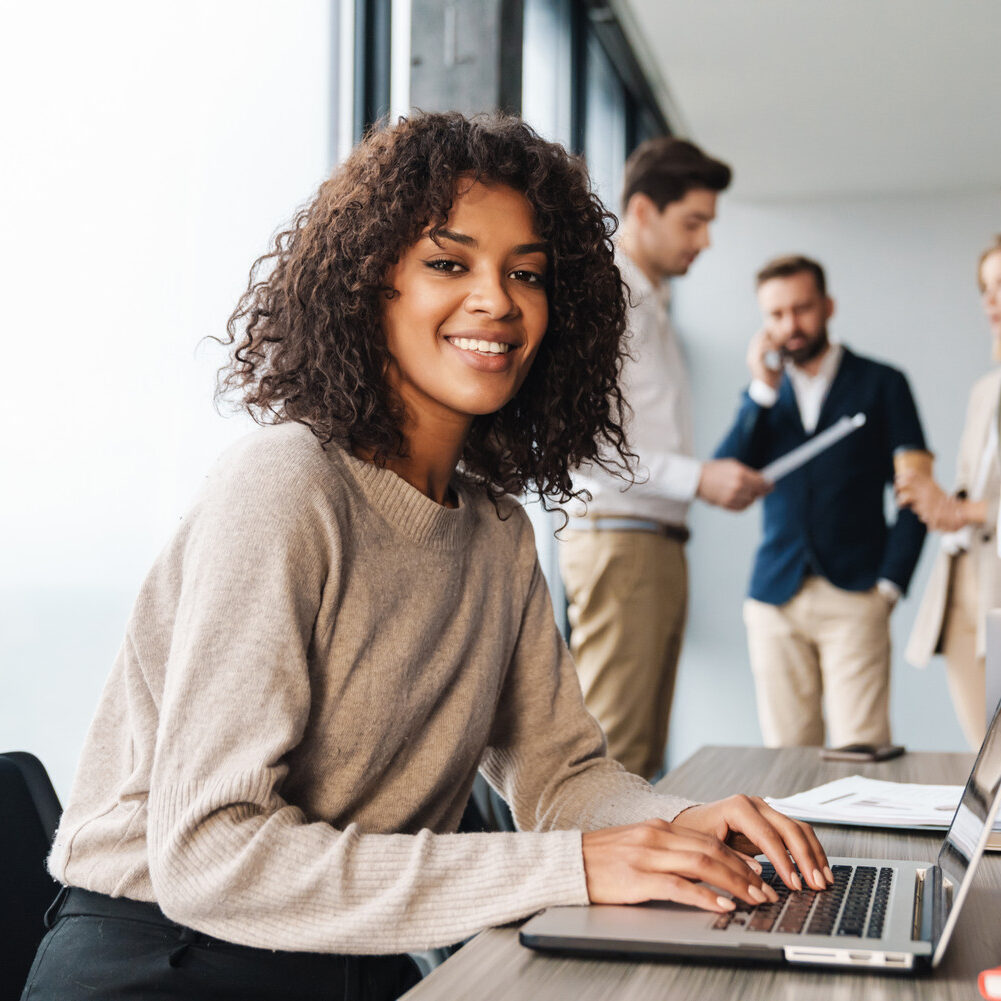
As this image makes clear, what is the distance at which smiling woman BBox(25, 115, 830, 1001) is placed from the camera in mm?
857

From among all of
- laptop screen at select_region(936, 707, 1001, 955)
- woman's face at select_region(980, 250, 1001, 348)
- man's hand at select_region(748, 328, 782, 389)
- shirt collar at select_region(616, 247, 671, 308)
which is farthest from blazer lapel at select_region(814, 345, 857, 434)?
laptop screen at select_region(936, 707, 1001, 955)

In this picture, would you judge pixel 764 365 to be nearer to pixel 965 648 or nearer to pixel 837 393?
pixel 837 393

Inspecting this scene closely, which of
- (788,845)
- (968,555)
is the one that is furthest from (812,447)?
(788,845)

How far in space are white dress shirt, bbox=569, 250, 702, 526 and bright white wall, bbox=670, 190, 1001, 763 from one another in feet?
9.62

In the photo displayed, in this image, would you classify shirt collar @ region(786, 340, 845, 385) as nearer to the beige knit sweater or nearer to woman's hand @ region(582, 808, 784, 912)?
the beige knit sweater

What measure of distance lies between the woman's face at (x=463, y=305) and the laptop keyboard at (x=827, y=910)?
56cm

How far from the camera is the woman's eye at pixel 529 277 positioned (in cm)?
128

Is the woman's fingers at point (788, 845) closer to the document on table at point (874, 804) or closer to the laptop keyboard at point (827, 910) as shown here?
the laptop keyboard at point (827, 910)

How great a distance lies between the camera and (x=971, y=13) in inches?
154

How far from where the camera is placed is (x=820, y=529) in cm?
337

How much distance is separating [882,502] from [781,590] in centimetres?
46

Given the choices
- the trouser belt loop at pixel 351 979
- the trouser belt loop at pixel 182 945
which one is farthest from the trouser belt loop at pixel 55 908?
the trouser belt loop at pixel 351 979

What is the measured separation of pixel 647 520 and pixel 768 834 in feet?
5.90

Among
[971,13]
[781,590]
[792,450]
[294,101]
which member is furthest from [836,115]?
[294,101]
